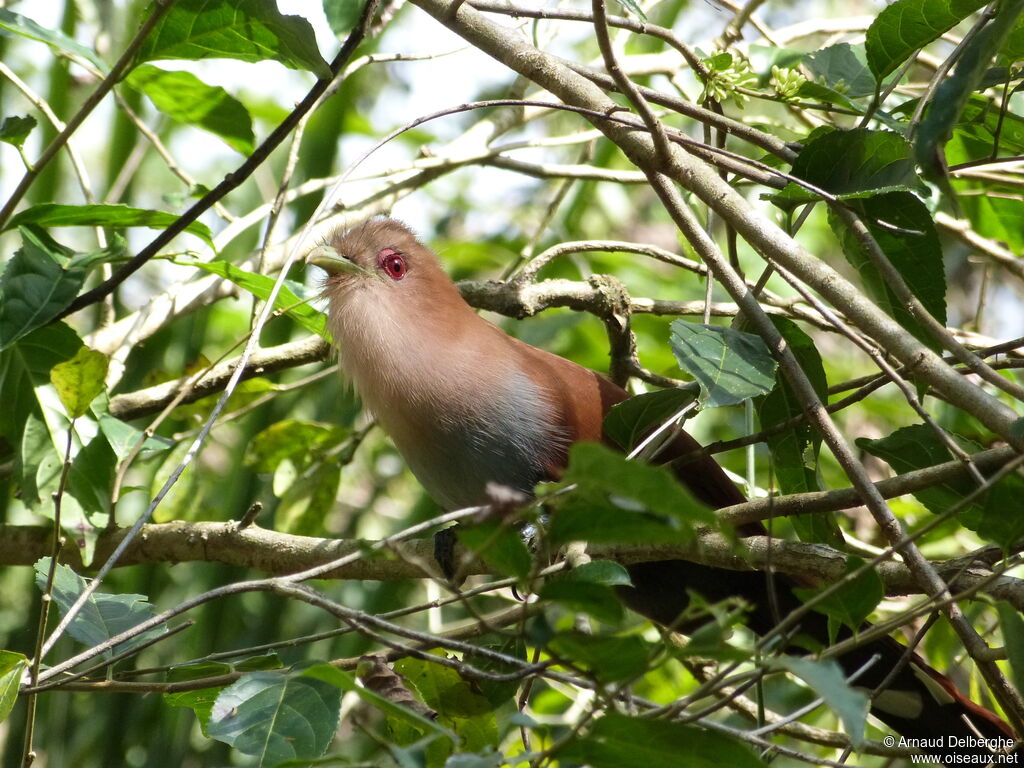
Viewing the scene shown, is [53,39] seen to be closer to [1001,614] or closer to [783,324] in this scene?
[783,324]

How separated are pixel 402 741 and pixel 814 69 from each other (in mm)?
1750

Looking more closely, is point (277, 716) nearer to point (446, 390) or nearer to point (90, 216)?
point (446, 390)

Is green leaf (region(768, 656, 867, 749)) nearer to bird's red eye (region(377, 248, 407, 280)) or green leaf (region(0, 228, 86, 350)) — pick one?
green leaf (region(0, 228, 86, 350))

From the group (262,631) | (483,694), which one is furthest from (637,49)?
(483,694)

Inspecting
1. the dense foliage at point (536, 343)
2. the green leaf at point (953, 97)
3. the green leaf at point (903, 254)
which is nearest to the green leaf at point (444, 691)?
the dense foliage at point (536, 343)

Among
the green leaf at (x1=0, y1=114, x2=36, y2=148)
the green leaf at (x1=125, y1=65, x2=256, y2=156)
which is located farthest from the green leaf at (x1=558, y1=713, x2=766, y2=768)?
the green leaf at (x1=125, y1=65, x2=256, y2=156)

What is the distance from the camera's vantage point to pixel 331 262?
2.81 m

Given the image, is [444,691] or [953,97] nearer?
[953,97]

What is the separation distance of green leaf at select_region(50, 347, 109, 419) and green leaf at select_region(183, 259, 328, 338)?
1.86 feet

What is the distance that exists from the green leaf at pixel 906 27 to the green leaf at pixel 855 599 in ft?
3.52

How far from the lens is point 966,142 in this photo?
2537 millimetres

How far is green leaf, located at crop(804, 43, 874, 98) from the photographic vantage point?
2.28 metres

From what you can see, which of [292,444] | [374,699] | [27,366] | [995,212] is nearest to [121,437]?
[27,366]

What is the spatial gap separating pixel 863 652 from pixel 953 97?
166cm
